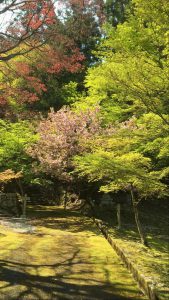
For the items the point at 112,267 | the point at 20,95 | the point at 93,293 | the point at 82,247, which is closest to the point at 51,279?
the point at 93,293

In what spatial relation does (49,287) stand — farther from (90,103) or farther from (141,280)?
(90,103)

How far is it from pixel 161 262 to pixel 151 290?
4181 mm

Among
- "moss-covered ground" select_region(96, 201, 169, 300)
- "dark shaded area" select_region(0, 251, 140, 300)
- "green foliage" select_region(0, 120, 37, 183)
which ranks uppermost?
"green foliage" select_region(0, 120, 37, 183)

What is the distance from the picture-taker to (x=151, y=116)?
8.39m

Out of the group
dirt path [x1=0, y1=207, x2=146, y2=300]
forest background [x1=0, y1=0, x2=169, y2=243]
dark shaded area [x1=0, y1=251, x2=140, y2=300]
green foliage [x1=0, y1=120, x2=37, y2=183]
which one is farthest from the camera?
green foliage [x1=0, y1=120, x2=37, y2=183]

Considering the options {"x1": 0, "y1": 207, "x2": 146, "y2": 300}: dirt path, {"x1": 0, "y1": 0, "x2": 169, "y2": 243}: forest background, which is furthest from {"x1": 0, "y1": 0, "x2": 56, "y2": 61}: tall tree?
{"x1": 0, "y1": 207, "x2": 146, "y2": 300}: dirt path

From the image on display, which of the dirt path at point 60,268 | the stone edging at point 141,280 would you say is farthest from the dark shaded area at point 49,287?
the stone edging at point 141,280

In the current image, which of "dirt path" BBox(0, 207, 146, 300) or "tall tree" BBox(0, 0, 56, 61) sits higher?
"tall tree" BBox(0, 0, 56, 61)

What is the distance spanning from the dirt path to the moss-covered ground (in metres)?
0.57

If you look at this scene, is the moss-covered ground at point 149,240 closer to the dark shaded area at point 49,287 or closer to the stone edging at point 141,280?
the stone edging at point 141,280

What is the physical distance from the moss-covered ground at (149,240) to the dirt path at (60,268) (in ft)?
1.86

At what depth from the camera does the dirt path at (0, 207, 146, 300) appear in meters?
6.07

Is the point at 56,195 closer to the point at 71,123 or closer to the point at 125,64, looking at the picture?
the point at 71,123

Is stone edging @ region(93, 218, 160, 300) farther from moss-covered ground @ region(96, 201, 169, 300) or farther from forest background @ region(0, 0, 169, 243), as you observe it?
forest background @ region(0, 0, 169, 243)
